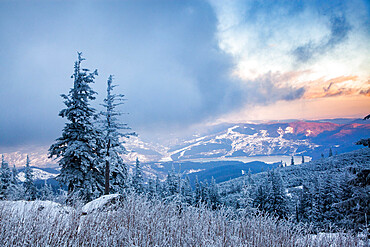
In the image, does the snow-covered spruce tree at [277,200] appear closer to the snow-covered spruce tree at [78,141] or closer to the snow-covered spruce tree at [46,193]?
the snow-covered spruce tree at [78,141]

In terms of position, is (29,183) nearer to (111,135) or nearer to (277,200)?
(111,135)

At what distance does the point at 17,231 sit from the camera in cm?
325

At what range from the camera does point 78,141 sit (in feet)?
51.0

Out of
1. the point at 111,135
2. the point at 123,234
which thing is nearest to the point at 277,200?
the point at 111,135

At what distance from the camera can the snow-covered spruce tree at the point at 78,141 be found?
1545cm

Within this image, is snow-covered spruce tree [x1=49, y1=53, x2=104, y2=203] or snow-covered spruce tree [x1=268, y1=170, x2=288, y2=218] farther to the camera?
snow-covered spruce tree [x1=268, y1=170, x2=288, y2=218]

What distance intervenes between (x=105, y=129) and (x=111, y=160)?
275 centimetres

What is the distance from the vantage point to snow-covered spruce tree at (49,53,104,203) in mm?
15445

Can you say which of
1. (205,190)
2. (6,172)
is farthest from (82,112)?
(205,190)

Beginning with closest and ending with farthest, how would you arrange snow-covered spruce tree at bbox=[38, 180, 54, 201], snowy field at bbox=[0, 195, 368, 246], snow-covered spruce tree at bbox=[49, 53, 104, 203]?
1. snowy field at bbox=[0, 195, 368, 246]
2. snow-covered spruce tree at bbox=[38, 180, 54, 201]
3. snow-covered spruce tree at bbox=[49, 53, 104, 203]

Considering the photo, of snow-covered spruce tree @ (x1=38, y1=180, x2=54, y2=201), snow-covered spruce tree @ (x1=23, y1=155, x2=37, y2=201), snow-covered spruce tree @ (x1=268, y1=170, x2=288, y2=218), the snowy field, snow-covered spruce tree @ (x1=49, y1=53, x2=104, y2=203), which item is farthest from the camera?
snow-covered spruce tree @ (x1=23, y1=155, x2=37, y2=201)

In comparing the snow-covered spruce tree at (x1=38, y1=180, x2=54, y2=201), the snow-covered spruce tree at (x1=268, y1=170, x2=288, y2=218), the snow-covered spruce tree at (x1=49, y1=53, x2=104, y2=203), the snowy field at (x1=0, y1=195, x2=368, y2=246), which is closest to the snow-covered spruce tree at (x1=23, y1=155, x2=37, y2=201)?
the snow-covered spruce tree at (x1=38, y1=180, x2=54, y2=201)

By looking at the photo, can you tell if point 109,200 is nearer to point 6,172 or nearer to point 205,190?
point 6,172

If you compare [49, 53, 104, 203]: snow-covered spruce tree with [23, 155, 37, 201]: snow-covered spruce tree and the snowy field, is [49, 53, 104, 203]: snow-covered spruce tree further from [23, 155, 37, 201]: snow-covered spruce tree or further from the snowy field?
[23, 155, 37, 201]: snow-covered spruce tree
